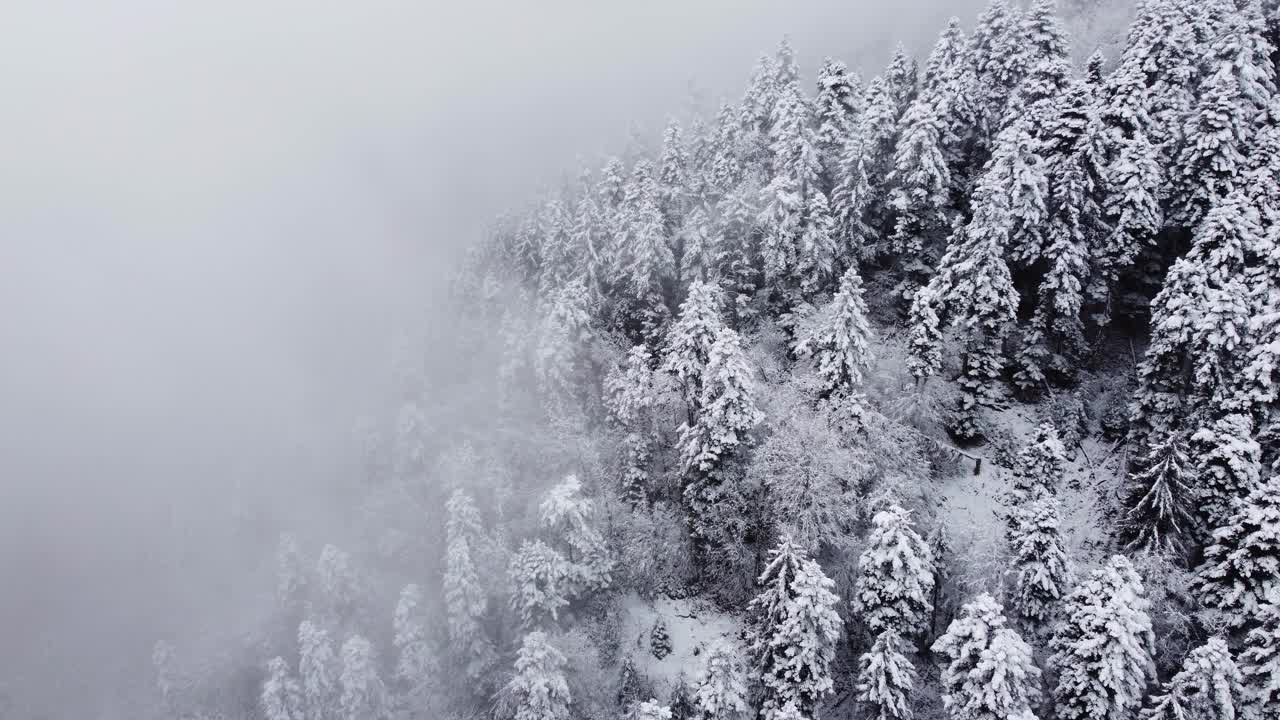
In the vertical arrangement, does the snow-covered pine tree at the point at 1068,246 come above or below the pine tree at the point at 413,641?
above

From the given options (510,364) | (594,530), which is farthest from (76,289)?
(594,530)

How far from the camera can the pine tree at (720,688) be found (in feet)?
87.8

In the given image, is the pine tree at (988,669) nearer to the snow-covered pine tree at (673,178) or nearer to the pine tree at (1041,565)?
the pine tree at (1041,565)

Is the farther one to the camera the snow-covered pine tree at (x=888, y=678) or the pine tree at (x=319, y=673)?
the pine tree at (x=319, y=673)

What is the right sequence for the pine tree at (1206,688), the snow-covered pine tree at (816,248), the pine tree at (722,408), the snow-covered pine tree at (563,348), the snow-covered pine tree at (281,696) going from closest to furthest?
the pine tree at (1206,688) < the pine tree at (722,408) < the snow-covered pine tree at (281,696) < the snow-covered pine tree at (816,248) < the snow-covered pine tree at (563,348)

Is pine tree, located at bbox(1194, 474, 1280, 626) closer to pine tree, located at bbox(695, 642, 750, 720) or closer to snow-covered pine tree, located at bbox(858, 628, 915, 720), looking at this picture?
snow-covered pine tree, located at bbox(858, 628, 915, 720)

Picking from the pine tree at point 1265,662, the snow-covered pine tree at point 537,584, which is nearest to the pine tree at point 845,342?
the snow-covered pine tree at point 537,584

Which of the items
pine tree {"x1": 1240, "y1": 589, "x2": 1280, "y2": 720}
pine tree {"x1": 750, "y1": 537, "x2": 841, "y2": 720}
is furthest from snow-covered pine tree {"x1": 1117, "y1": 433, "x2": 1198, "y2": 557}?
pine tree {"x1": 750, "y1": 537, "x2": 841, "y2": 720}

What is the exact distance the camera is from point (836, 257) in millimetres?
42469

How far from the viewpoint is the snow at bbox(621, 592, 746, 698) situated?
35.6 m

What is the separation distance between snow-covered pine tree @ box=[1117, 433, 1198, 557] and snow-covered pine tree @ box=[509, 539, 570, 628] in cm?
2526

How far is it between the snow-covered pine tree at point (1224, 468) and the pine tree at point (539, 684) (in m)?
27.1

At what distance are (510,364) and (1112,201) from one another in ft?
120

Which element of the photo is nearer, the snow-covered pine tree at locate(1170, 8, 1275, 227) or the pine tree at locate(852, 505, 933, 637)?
the pine tree at locate(852, 505, 933, 637)
